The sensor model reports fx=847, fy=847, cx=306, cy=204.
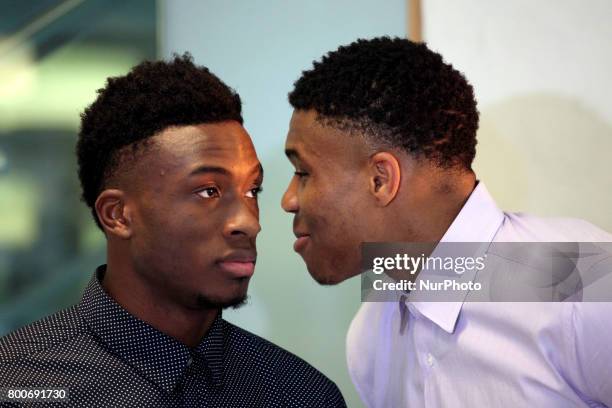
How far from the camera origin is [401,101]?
4.74 feet

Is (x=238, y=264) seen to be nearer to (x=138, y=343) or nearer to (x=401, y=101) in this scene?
(x=138, y=343)

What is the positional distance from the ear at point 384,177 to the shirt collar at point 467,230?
0.39 ft

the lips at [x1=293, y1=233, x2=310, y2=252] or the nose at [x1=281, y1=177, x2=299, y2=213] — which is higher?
the nose at [x1=281, y1=177, x2=299, y2=213]

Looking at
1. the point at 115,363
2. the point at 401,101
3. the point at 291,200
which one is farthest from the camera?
the point at 291,200

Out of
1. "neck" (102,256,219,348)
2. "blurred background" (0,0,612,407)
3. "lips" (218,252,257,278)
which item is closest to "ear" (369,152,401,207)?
"lips" (218,252,257,278)

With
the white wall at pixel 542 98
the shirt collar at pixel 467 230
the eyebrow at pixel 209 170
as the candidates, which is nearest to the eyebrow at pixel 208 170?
the eyebrow at pixel 209 170

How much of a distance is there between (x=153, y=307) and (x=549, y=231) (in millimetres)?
682

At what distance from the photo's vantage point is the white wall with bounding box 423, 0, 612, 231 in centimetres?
187

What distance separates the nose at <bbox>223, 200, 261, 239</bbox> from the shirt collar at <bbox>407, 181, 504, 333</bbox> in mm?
337

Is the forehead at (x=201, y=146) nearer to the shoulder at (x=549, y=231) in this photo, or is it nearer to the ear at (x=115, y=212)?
the ear at (x=115, y=212)

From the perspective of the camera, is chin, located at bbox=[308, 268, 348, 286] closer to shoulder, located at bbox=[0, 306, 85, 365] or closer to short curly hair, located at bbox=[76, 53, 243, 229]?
short curly hair, located at bbox=[76, 53, 243, 229]

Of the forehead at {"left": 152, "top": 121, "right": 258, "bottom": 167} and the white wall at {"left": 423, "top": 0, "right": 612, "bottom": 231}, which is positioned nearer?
the forehead at {"left": 152, "top": 121, "right": 258, "bottom": 167}

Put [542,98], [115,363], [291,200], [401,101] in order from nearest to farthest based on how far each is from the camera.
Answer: [115,363], [401,101], [291,200], [542,98]

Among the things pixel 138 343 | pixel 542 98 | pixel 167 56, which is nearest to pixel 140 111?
pixel 138 343
